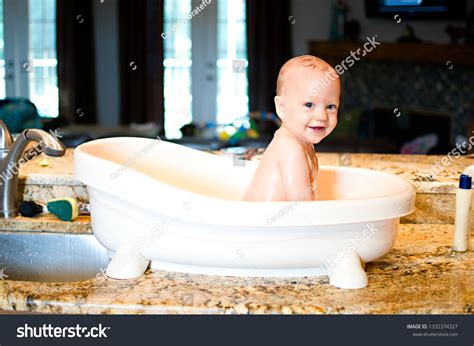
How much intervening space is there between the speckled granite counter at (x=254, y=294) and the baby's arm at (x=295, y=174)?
0.14 metres

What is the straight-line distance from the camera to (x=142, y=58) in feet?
24.1

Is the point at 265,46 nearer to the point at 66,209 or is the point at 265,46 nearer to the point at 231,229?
the point at 66,209

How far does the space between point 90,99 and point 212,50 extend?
1167mm

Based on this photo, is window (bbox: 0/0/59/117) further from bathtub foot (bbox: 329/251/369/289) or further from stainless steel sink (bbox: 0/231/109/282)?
bathtub foot (bbox: 329/251/369/289)

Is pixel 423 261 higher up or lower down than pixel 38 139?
lower down

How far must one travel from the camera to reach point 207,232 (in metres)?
1.28

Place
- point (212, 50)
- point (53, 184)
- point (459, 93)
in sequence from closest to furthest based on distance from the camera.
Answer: point (53, 184) < point (459, 93) < point (212, 50)

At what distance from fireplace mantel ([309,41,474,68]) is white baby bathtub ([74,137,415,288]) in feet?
13.6

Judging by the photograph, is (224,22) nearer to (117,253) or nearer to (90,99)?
(90,99)

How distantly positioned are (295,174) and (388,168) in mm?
611

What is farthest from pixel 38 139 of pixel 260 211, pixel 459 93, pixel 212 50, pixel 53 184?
pixel 212 50

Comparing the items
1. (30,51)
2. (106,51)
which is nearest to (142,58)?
(106,51)

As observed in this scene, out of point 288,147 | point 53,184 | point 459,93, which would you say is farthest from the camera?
point 459,93

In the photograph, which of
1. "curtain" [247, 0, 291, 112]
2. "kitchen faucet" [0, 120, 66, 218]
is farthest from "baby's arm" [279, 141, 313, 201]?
"curtain" [247, 0, 291, 112]
